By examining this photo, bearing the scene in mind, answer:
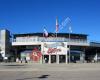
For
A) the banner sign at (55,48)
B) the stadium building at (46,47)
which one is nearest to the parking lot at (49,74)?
the banner sign at (55,48)

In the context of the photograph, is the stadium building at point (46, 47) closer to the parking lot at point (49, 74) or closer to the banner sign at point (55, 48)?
the banner sign at point (55, 48)

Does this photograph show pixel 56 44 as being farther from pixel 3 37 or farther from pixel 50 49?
pixel 3 37

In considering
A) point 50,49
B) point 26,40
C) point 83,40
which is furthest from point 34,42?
point 83,40

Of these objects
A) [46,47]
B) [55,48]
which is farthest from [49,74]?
[46,47]

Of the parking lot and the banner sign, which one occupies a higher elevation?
the banner sign

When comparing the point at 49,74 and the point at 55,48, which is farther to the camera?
the point at 55,48

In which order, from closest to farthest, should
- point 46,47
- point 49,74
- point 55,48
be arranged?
point 49,74 < point 55,48 < point 46,47

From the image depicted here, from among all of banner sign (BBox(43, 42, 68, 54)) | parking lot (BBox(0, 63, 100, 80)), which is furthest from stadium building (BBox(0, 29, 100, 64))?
parking lot (BBox(0, 63, 100, 80))

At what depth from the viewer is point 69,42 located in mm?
104250

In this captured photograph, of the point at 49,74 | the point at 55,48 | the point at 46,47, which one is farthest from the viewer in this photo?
the point at 46,47

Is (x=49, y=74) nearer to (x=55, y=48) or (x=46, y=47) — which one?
(x=55, y=48)

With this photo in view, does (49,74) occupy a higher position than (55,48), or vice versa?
(55,48)

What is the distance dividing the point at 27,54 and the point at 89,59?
A: 25.5m

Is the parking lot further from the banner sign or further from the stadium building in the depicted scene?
the stadium building
